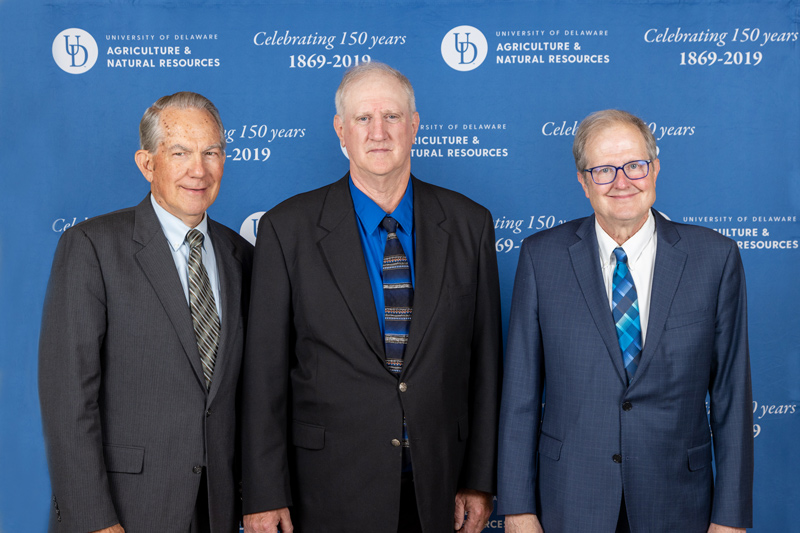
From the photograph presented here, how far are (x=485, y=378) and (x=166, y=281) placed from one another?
1026mm

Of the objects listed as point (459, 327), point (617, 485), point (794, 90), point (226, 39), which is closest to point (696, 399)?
point (617, 485)

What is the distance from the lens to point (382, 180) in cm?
209

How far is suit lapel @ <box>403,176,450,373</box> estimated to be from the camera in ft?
6.53

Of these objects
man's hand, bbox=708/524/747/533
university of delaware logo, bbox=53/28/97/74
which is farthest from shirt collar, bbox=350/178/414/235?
university of delaware logo, bbox=53/28/97/74

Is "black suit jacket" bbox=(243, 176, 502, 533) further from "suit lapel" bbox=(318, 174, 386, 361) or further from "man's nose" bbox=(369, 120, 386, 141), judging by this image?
"man's nose" bbox=(369, 120, 386, 141)

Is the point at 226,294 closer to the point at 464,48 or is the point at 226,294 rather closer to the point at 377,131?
the point at 377,131

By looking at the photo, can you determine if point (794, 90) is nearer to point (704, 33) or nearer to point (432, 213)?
point (704, 33)

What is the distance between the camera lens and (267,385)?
2.03 m

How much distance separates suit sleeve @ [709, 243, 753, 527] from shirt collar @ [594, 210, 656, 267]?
230mm

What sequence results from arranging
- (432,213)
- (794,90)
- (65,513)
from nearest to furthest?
(65,513), (432,213), (794,90)

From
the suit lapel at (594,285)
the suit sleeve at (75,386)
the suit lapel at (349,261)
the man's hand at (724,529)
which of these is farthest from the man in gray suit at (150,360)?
the man's hand at (724,529)

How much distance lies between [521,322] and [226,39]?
1.86m

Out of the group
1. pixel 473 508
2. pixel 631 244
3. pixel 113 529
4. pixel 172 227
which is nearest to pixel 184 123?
pixel 172 227

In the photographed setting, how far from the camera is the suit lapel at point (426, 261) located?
199cm
